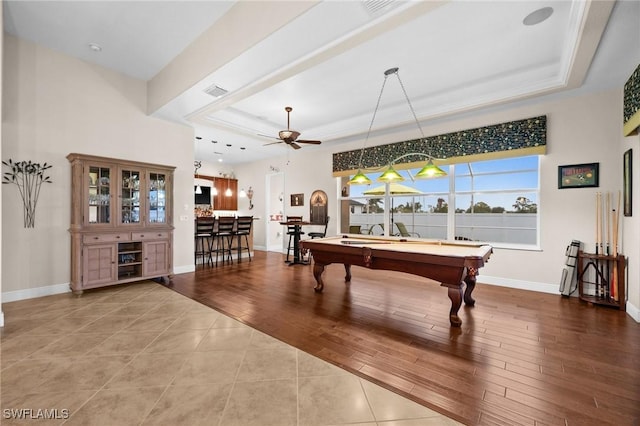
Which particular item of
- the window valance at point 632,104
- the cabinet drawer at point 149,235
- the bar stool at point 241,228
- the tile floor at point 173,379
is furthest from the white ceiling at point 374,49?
the tile floor at point 173,379

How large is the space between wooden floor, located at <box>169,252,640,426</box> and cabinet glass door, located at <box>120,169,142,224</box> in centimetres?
137

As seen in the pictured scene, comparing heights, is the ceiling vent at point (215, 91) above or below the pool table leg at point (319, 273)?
above

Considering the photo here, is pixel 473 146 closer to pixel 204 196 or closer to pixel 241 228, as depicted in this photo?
pixel 241 228

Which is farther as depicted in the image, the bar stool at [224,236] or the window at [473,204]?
the bar stool at [224,236]

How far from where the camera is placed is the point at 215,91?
411 centimetres

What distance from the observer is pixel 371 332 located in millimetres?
2918

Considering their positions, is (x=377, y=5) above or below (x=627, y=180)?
above

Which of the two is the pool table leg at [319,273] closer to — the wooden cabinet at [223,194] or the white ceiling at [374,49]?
the white ceiling at [374,49]

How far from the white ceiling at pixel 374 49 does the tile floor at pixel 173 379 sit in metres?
3.10

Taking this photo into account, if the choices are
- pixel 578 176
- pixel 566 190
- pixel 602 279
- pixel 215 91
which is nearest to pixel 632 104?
pixel 578 176

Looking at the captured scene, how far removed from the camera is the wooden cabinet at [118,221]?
4102 millimetres

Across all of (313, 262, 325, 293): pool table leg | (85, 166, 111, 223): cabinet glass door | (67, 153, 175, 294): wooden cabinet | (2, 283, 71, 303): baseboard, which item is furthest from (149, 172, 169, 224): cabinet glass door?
(313, 262, 325, 293): pool table leg

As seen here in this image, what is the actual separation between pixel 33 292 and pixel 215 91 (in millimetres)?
3954

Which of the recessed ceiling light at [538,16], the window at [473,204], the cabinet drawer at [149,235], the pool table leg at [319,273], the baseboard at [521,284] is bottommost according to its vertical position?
the baseboard at [521,284]
